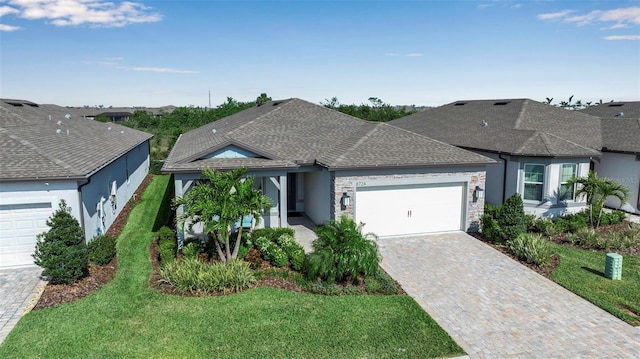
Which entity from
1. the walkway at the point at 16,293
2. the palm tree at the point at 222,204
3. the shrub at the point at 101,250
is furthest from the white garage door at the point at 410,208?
the walkway at the point at 16,293

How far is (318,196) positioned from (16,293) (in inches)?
391

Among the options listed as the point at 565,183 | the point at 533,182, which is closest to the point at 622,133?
the point at 565,183

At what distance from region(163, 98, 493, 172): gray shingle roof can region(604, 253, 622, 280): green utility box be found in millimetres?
5274

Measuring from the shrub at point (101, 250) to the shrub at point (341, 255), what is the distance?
5774 millimetres

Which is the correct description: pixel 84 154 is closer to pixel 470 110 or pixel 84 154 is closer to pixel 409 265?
pixel 409 265

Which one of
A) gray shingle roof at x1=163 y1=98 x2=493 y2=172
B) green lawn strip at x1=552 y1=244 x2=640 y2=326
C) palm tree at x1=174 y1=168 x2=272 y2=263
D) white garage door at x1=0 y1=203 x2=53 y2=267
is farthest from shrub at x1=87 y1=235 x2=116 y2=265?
green lawn strip at x1=552 y1=244 x2=640 y2=326

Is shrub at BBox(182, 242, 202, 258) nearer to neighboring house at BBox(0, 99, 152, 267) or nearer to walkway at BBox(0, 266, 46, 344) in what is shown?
neighboring house at BBox(0, 99, 152, 267)

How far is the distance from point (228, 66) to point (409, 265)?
102 ft

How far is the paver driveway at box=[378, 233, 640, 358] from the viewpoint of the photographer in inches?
312

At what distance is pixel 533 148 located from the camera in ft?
55.2

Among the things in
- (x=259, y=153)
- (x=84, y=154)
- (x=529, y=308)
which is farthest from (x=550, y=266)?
(x=84, y=154)

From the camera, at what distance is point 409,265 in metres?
12.4

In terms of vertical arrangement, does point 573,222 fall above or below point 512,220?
below

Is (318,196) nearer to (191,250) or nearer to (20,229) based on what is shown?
(191,250)
